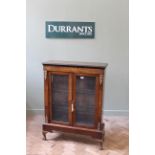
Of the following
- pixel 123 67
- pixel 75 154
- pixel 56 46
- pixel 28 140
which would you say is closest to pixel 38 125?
pixel 28 140

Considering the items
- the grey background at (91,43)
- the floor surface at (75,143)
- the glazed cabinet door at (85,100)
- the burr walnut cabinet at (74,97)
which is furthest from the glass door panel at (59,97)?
the grey background at (91,43)

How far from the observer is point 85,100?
3.14m

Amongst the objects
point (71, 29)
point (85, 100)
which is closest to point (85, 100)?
point (85, 100)

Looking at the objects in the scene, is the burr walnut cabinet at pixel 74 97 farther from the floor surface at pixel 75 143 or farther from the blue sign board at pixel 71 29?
the blue sign board at pixel 71 29

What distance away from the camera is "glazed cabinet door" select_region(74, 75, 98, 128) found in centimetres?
307

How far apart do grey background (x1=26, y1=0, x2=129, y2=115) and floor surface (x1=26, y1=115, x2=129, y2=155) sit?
2.42ft

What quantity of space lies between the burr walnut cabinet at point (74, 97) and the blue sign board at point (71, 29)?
1.11 metres

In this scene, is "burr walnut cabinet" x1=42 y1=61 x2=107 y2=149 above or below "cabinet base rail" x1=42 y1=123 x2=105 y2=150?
above

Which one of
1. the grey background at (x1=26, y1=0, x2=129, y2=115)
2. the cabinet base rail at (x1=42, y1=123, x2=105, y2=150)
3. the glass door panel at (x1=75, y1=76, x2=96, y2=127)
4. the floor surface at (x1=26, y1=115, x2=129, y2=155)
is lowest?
the floor surface at (x1=26, y1=115, x2=129, y2=155)

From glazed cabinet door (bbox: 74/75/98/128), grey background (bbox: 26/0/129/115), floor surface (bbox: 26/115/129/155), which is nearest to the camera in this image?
floor surface (bbox: 26/115/129/155)

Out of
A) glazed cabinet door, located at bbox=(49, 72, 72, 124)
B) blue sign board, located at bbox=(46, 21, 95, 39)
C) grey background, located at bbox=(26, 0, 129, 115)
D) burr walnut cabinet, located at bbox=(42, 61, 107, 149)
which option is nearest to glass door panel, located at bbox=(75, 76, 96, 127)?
burr walnut cabinet, located at bbox=(42, 61, 107, 149)

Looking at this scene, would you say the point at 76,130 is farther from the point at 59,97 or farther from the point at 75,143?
the point at 59,97

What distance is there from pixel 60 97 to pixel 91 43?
1.35 metres

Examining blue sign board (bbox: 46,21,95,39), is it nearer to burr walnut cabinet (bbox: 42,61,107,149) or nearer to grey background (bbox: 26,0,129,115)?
grey background (bbox: 26,0,129,115)
